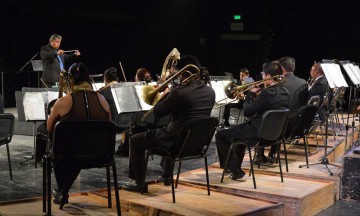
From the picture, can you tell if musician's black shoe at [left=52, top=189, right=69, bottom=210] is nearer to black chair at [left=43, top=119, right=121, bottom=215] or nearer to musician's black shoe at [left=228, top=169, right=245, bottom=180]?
black chair at [left=43, top=119, right=121, bottom=215]

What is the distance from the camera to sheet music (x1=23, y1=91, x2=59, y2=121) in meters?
6.20

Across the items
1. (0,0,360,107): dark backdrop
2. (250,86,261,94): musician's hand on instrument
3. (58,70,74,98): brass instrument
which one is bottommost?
(250,86,261,94): musician's hand on instrument

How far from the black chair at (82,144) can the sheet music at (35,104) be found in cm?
215

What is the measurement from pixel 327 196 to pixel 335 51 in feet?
29.5

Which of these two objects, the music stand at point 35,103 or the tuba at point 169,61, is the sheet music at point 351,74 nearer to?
the tuba at point 169,61

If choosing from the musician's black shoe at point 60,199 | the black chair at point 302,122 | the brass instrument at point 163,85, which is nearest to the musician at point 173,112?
the brass instrument at point 163,85

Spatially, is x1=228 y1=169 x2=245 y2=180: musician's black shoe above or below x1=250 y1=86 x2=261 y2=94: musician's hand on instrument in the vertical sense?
below

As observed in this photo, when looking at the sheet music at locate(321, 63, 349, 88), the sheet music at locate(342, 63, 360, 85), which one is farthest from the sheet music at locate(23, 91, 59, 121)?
the sheet music at locate(342, 63, 360, 85)

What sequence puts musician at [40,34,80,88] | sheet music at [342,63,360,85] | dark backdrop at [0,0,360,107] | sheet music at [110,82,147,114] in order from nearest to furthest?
sheet music at [110,82,147,114]
sheet music at [342,63,360,85]
musician at [40,34,80,88]
dark backdrop at [0,0,360,107]

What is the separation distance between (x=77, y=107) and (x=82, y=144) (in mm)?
368

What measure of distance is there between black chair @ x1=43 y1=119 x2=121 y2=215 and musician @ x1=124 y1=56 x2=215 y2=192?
0.80 metres

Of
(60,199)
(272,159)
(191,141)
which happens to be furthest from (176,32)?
(60,199)

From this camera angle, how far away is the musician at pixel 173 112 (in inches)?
190

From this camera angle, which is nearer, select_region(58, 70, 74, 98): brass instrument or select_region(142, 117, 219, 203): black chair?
select_region(58, 70, 74, 98): brass instrument
